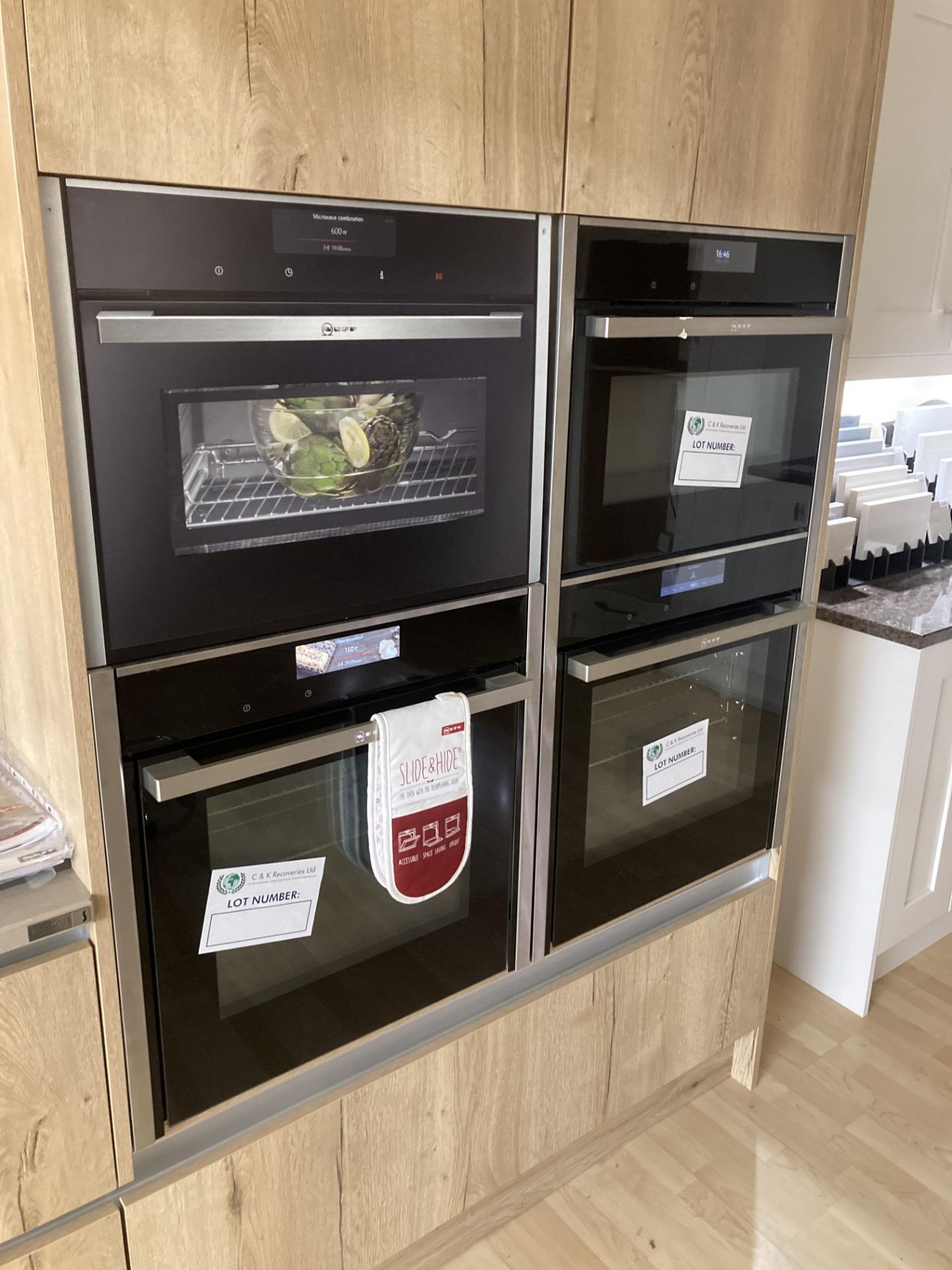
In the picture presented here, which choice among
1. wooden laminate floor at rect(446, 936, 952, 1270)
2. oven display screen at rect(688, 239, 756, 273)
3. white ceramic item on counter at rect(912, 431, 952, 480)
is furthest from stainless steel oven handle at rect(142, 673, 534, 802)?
white ceramic item on counter at rect(912, 431, 952, 480)

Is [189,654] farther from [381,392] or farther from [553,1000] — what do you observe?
[553,1000]

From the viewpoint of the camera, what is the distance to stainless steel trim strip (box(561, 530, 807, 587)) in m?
1.48

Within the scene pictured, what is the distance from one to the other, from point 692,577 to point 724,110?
67 centimetres

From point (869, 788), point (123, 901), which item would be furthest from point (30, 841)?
point (869, 788)

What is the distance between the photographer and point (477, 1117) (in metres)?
1.63

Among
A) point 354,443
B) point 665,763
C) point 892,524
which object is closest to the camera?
point 354,443

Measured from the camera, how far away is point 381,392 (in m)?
1.20

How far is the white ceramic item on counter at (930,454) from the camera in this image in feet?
8.84

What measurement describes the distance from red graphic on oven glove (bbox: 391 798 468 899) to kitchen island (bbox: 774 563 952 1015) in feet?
3.66

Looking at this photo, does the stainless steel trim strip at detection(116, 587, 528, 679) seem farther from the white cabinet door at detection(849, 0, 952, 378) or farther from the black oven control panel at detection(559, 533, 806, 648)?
the white cabinet door at detection(849, 0, 952, 378)

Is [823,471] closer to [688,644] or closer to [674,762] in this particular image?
[688,644]

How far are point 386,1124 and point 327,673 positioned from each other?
72 cm

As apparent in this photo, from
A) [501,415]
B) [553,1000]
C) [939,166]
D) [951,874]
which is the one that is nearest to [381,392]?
[501,415]

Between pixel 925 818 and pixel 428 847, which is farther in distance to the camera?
pixel 925 818
